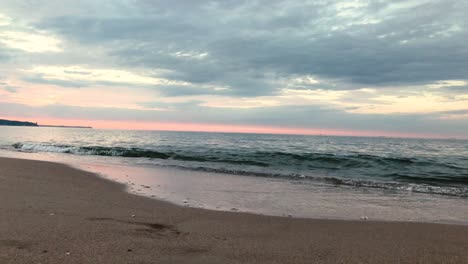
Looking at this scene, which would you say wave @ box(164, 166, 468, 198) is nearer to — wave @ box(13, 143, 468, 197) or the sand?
wave @ box(13, 143, 468, 197)

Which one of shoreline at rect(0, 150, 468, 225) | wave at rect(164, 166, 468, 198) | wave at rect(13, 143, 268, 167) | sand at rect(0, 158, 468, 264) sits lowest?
wave at rect(13, 143, 268, 167)

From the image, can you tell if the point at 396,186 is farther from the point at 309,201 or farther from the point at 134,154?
the point at 134,154

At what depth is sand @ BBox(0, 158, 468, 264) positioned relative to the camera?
3904 millimetres

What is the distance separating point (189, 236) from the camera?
191 inches

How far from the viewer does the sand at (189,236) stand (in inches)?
154

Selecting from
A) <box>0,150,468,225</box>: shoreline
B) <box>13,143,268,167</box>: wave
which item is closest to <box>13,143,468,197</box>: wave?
<box>13,143,268,167</box>: wave

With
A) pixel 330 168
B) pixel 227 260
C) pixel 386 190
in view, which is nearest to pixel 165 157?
pixel 330 168

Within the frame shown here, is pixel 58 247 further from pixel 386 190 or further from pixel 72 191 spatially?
pixel 386 190

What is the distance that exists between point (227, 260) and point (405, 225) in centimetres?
417

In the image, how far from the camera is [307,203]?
8.62 metres

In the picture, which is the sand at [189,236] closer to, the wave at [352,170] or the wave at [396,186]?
the wave at [396,186]

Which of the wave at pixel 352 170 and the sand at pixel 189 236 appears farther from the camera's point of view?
the wave at pixel 352 170

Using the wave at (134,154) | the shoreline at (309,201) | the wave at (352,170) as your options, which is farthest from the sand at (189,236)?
the wave at (134,154)

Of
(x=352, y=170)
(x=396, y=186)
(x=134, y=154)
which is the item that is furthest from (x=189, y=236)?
(x=134, y=154)
